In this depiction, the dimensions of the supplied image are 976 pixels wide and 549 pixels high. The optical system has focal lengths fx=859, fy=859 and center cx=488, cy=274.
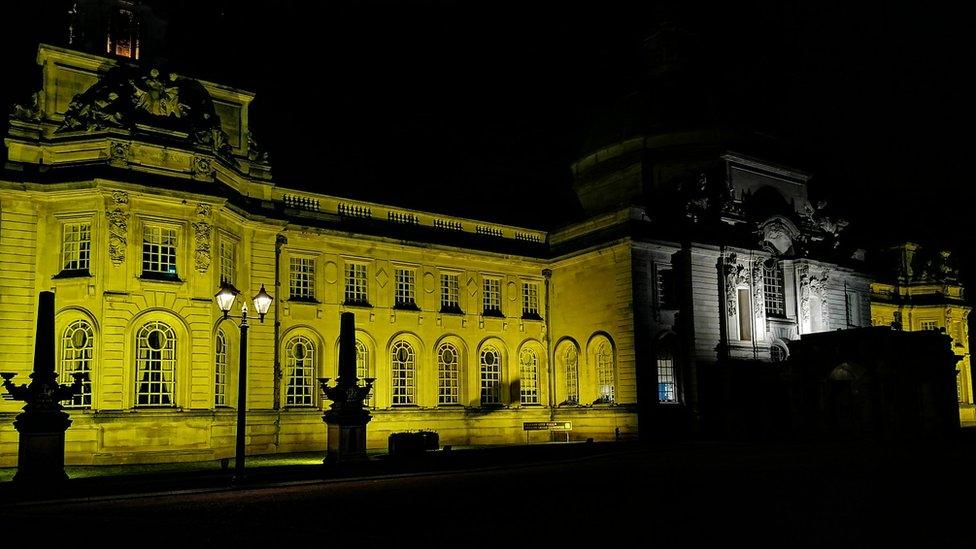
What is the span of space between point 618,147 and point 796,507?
38983 mm

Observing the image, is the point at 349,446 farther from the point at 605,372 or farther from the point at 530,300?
the point at 530,300

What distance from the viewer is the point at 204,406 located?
108 feet

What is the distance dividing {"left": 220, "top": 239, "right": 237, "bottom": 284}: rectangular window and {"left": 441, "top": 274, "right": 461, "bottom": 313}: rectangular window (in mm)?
11392

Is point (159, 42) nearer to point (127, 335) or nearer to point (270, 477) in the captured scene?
point (127, 335)

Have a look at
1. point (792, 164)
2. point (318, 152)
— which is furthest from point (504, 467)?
point (792, 164)

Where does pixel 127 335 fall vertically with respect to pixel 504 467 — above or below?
above

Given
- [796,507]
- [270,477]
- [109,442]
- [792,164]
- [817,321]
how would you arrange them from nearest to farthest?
[796,507]
[270,477]
[109,442]
[817,321]
[792,164]

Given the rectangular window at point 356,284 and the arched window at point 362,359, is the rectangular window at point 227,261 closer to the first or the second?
the rectangular window at point 356,284

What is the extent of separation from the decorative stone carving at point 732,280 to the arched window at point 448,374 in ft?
46.5

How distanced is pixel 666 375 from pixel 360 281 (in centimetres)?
1597

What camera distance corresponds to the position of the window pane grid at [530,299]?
46875 mm

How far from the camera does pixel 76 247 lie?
32125mm

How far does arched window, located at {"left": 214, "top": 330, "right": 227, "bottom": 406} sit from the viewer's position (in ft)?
113

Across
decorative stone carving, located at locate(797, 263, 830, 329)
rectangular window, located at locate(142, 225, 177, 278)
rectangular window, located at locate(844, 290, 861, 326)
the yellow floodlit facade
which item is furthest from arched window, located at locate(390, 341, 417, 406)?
rectangular window, located at locate(844, 290, 861, 326)
